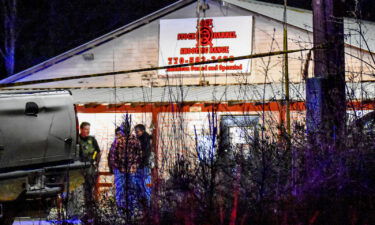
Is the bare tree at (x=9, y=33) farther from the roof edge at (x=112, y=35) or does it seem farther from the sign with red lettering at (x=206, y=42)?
the sign with red lettering at (x=206, y=42)

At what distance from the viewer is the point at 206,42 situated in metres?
14.1

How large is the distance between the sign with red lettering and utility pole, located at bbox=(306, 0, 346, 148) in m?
7.36

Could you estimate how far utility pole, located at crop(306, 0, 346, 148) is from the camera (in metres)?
6.05

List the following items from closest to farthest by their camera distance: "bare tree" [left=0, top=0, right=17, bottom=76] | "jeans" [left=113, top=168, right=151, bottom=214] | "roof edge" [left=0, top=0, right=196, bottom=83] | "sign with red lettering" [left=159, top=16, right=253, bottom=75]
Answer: "jeans" [left=113, top=168, right=151, bottom=214]
"sign with red lettering" [left=159, top=16, right=253, bottom=75]
"roof edge" [left=0, top=0, right=196, bottom=83]
"bare tree" [left=0, top=0, right=17, bottom=76]

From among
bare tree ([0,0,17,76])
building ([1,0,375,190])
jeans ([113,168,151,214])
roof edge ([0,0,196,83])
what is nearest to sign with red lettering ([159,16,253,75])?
building ([1,0,375,190])

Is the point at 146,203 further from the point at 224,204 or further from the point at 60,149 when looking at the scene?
the point at 60,149

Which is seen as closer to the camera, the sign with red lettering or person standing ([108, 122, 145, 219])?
person standing ([108, 122, 145, 219])

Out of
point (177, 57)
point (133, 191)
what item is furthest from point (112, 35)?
point (133, 191)

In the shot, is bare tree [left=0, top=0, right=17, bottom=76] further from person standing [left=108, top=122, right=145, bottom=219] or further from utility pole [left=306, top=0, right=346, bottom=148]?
utility pole [left=306, top=0, right=346, bottom=148]

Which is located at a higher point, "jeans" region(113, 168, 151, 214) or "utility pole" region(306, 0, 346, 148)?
"utility pole" region(306, 0, 346, 148)

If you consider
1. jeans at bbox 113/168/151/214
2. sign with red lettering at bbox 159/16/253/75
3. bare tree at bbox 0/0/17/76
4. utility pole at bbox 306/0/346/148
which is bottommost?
jeans at bbox 113/168/151/214

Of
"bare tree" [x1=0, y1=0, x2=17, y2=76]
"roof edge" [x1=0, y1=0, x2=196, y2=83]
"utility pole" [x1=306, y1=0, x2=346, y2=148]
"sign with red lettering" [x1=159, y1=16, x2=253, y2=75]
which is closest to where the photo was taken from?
"utility pole" [x1=306, y1=0, x2=346, y2=148]

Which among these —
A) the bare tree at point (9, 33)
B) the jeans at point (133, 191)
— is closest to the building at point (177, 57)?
the jeans at point (133, 191)

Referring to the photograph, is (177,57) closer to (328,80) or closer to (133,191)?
(328,80)
